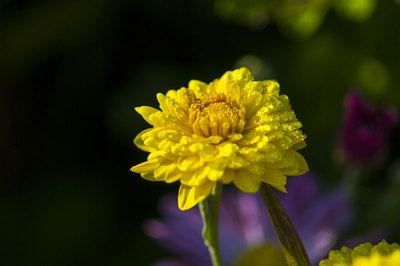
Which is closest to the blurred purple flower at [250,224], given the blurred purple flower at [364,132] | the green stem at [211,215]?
the blurred purple flower at [364,132]

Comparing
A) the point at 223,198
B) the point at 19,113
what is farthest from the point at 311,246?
the point at 19,113

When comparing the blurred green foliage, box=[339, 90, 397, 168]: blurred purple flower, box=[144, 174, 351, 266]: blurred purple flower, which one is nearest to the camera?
box=[339, 90, 397, 168]: blurred purple flower

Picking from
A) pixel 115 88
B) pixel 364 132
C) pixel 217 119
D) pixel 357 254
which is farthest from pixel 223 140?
pixel 115 88

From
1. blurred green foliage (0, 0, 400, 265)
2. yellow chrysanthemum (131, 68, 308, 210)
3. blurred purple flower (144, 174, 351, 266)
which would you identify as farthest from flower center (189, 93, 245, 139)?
blurred green foliage (0, 0, 400, 265)

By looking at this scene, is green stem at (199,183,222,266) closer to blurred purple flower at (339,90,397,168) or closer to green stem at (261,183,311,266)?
green stem at (261,183,311,266)

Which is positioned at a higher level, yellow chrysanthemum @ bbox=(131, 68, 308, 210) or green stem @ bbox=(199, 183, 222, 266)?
yellow chrysanthemum @ bbox=(131, 68, 308, 210)

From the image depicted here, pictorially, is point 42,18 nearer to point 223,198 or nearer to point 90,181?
point 90,181
